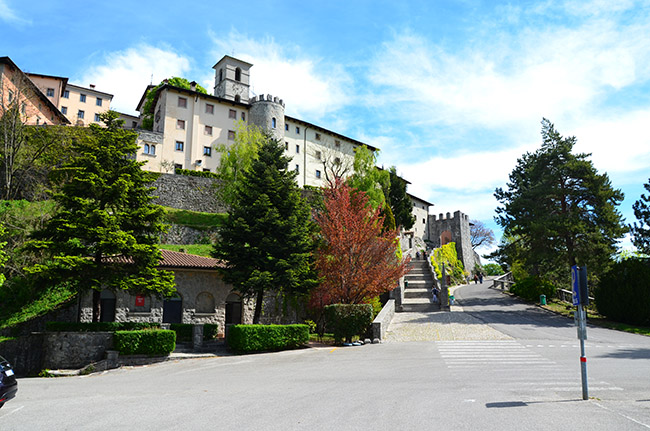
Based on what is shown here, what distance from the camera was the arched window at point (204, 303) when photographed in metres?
25.5

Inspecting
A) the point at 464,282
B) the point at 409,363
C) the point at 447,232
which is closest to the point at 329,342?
the point at 409,363

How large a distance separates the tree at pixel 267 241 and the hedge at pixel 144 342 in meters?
4.67

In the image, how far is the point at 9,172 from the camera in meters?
26.9

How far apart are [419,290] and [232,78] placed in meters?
41.1

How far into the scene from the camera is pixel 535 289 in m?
33.5

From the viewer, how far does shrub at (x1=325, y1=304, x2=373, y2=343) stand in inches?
818

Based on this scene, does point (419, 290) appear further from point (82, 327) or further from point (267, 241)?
point (82, 327)

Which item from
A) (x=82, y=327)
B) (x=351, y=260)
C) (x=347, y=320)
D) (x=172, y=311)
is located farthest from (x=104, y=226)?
(x=351, y=260)

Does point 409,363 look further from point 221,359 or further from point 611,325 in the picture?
point 611,325

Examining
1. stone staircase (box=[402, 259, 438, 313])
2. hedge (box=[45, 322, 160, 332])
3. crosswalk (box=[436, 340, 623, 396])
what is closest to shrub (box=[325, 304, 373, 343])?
crosswalk (box=[436, 340, 623, 396])

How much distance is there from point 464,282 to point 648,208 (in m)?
34.3

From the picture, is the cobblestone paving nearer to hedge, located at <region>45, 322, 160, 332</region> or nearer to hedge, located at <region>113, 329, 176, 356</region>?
hedge, located at <region>113, 329, 176, 356</region>

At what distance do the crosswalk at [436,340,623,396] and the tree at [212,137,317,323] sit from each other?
804 centimetres

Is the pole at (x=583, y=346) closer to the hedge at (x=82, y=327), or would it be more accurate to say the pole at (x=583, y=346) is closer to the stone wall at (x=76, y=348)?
the stone wall at (x=76, y=348)
